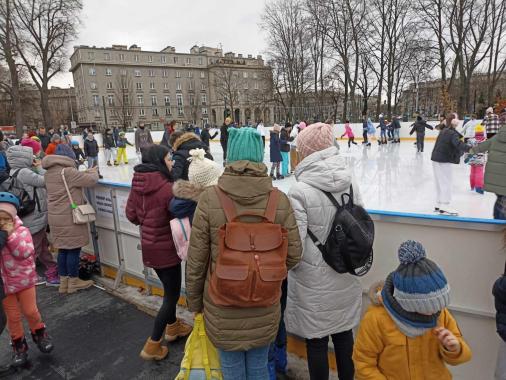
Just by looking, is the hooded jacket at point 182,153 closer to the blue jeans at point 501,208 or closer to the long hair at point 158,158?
the long hair at point 158,158

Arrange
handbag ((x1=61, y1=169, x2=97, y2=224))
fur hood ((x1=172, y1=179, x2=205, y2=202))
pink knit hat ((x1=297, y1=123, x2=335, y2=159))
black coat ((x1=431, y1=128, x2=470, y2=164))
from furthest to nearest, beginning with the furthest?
black coat ((x1=431, y1=128, x2=470, y2=164)) < handbag ((x1=61, y1=169, x2=97, y2=224)) < fur hood ((x1=172, y1=179, x2=205, y2=202)) < pink knit hat ((x1=297, y1=123, x2=335, y2=159))

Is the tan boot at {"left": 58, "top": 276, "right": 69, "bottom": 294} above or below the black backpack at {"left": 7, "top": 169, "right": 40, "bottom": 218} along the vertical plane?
below

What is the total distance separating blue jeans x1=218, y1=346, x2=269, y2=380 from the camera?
175 centimetres

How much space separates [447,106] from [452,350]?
27098 mm

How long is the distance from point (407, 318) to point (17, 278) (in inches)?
103

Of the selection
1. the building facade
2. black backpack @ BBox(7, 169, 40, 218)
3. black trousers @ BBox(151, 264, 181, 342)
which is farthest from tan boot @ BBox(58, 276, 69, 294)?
the building facade

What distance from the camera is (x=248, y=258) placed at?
1523 millimetres

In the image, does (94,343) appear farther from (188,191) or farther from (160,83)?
(160,83)

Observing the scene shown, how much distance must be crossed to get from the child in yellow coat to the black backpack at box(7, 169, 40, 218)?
3.54 meters

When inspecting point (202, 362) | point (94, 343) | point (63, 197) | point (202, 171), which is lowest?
point (94, 343)

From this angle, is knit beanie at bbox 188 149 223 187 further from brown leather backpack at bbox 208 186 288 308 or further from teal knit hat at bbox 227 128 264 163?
brown leather backpack at bbox 208 186 288 308

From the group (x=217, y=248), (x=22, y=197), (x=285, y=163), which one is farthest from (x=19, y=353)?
(x=285, y=163)

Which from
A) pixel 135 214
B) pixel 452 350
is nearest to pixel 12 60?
pixel 135 214

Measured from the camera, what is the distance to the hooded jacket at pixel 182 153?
2865 mm
